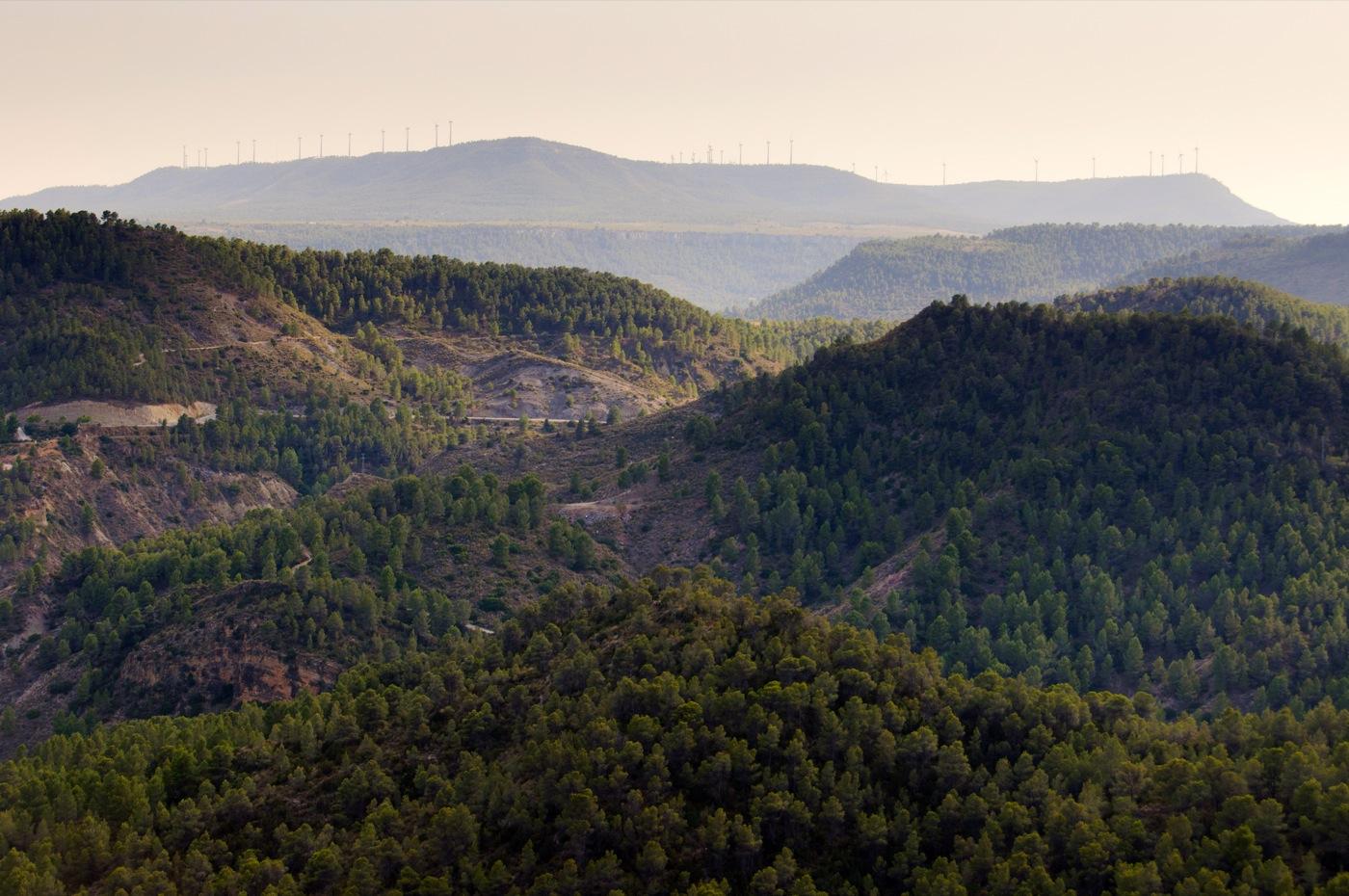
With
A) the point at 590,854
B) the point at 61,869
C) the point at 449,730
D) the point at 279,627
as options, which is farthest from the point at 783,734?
the point at 279,627

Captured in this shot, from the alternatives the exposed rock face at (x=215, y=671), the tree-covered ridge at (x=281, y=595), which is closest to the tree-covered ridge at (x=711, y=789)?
the exposed rock face at (x=215, y=671)

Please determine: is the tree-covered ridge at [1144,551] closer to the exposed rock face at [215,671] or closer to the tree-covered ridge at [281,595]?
the tree-covered ridge at [281,595]

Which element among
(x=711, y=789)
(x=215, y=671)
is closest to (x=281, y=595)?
(x=215, y=671)

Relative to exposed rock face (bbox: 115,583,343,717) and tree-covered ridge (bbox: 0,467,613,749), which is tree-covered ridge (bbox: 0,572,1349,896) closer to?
exposed rock face (bbox: 115,583,343,717)

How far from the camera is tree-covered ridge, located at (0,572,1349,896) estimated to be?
105 meters

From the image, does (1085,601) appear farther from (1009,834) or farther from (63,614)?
(63,614)

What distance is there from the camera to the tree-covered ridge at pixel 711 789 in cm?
10506

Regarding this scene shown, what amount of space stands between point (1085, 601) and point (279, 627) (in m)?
71.3

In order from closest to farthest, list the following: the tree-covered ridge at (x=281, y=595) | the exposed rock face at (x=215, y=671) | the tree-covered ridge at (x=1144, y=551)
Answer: the exposed rock face at (x=215, y=671) < the tree-covered ridge at (x=1144, y=551) < the tree-covered ridge at (x=281, y=595)

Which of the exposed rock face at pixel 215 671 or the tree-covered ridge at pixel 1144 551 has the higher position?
the tree-covered ridge at pixel 1144 551

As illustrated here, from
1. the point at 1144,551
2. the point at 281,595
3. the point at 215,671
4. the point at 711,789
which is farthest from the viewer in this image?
the point at 1144,551

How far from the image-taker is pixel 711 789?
371ft

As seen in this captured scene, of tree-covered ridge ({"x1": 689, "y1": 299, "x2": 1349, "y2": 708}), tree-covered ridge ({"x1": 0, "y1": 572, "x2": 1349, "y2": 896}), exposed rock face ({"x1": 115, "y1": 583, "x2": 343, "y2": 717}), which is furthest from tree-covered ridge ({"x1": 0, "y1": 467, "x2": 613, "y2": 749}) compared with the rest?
tree-covered ridge ({"x1": 0, "y1": 572, "x2": 1349, "y2": 896})

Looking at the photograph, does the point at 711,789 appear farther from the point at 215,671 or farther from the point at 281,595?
the point at 281,595
